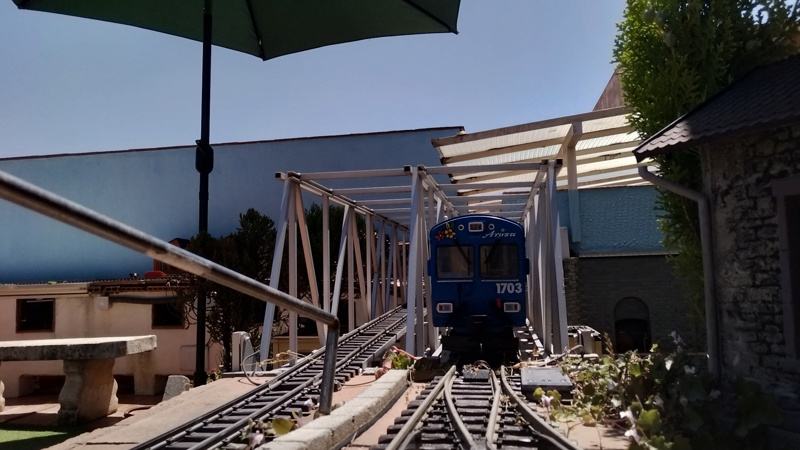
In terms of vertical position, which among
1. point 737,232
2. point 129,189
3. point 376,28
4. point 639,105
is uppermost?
point 376,28

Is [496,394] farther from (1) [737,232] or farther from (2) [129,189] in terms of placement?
(2) [129,189]

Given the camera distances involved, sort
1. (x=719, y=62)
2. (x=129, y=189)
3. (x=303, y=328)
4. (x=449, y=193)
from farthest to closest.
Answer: (x=129, y=189), (x=449, y=193), (x=303, y=328), (x=719, y=62)

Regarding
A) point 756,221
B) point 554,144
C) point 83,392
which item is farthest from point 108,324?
point 756,221

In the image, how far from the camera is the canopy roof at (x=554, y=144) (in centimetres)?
1691

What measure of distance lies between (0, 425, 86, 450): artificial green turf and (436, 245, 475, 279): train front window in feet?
22.9

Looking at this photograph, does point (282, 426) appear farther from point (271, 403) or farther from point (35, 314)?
point (35, 314)

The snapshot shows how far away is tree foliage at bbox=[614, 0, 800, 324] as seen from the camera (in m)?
7.86

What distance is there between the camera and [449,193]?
23391mm

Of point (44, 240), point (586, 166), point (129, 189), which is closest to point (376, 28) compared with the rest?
point (586, 166)

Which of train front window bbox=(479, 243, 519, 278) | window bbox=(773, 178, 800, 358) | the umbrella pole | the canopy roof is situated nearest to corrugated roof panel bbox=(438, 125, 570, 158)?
the canopy roof

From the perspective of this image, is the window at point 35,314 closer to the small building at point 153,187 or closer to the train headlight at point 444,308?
the small building at point 153,187

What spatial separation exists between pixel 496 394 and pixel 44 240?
2462 centimetres

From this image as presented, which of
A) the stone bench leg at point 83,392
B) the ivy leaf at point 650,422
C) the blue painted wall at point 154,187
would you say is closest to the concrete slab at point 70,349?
the stone bench leg at point 83,392

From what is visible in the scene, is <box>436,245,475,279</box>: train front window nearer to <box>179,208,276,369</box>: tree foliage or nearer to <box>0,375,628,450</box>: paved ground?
<box>0,375,628,450</box>: paved ground
